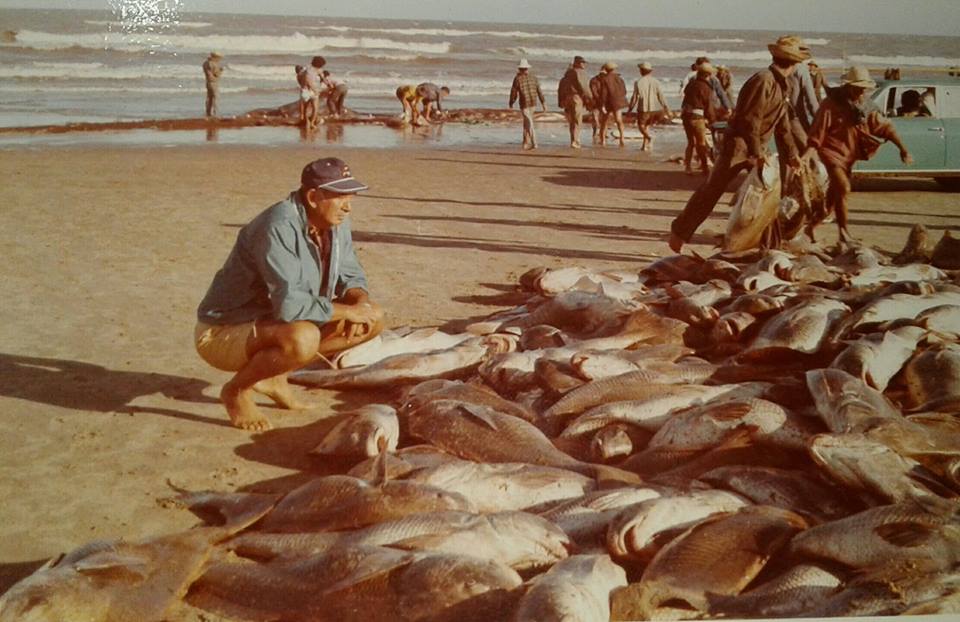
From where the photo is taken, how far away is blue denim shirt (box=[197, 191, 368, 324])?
4.64 metres

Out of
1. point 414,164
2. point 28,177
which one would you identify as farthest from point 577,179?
point 28,177

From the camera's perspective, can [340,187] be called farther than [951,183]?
No

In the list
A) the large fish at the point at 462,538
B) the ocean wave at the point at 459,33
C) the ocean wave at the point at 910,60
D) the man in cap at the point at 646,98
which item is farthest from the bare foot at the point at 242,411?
the ocean wave at the point at 459,33

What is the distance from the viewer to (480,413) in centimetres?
437

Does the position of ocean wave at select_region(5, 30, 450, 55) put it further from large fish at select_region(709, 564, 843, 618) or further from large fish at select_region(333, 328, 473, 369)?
large fish at select_region(709, 564, 843, 618)

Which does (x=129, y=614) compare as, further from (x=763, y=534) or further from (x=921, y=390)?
(x=921, y=390)

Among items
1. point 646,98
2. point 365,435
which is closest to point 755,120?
point 365,435

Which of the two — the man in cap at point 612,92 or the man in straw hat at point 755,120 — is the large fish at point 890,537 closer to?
the man in straw hat at point 755,120

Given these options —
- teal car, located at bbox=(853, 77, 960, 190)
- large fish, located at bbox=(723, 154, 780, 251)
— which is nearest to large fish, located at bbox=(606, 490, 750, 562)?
large fish, located at bbox=(723, 154, 780, 251)

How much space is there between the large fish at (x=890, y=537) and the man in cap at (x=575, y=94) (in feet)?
52.1

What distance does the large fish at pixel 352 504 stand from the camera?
3535 mm

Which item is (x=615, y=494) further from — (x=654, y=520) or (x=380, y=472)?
(x=380, y=472)

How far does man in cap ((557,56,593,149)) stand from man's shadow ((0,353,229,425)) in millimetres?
14044

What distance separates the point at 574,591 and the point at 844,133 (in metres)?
7.22
